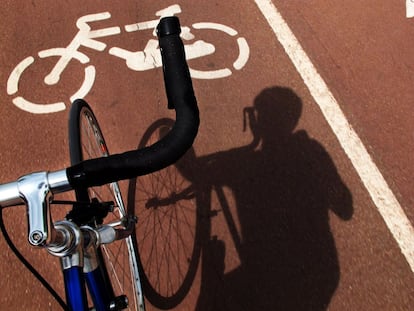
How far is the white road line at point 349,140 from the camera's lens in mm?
3270

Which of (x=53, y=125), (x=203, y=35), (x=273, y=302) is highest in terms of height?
(x=203, y=35)

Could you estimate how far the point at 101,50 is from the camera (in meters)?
4.34

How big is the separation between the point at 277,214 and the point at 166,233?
3.33ft

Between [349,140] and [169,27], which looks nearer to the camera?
[169,27]

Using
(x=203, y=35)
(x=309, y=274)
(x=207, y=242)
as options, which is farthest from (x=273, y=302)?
(x=203, y=35)

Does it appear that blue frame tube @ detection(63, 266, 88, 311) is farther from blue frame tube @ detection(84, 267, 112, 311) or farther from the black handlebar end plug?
the black handlebar end plug

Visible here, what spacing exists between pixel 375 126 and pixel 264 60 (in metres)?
1.42

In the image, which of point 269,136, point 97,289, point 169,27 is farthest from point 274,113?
point 97,289

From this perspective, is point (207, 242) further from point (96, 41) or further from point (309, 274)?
point (96, 41)

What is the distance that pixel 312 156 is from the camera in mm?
3660

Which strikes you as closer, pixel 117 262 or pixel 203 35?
pixel 117 262

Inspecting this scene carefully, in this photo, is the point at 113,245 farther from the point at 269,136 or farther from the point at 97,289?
the point at 269,136

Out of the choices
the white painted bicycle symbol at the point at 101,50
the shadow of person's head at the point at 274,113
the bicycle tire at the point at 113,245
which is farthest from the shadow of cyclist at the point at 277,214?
the white painted bicycle symbol at the point at 101,50

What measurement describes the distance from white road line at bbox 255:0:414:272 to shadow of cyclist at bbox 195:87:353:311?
25 centimetres
